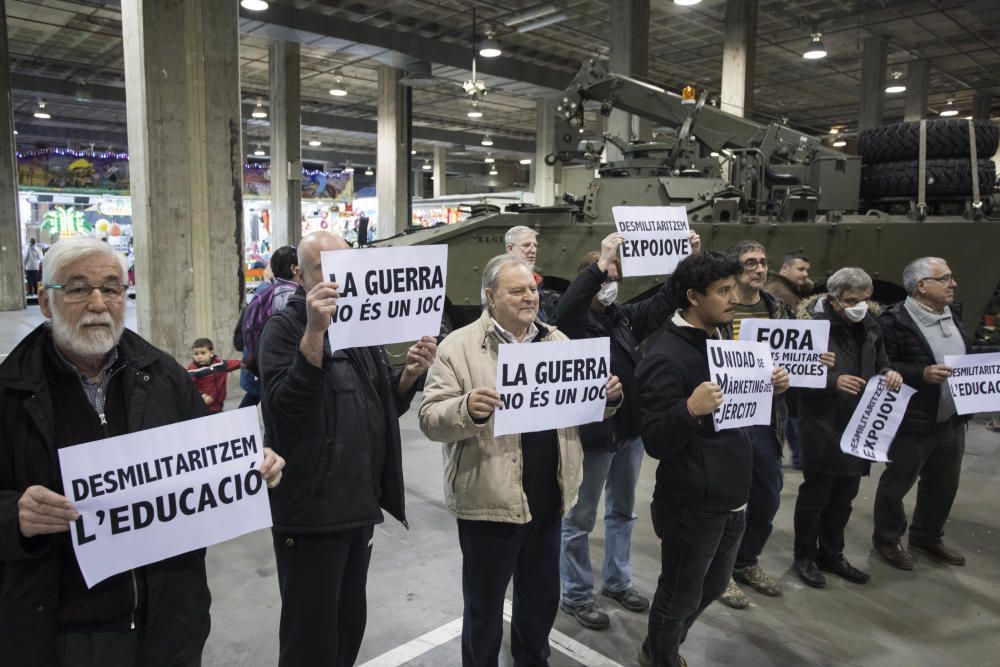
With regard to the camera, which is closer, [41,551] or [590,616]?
[41,551]

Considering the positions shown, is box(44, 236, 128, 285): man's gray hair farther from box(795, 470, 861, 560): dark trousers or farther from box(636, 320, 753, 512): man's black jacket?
box(795, 470, 861, 560): dark trousers

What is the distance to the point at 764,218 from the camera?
7.47 metres

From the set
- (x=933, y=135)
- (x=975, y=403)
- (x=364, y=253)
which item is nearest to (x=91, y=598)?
(x=364, y=253)

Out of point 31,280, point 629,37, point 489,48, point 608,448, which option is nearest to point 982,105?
point 629,37

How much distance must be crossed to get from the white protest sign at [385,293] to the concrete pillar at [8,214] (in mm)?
16185

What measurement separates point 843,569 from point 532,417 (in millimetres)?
2750

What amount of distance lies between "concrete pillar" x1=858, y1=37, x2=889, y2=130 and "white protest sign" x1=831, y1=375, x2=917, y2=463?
1437cm

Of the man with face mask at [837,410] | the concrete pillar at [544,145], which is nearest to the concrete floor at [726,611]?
the man with face mask at [837,410]

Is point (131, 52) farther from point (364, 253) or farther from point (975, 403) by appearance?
point (975, 403)

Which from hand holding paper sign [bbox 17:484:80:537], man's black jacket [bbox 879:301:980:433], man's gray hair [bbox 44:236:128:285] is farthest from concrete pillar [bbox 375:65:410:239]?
hand holding paper sign [bbox 17:484:80:537]

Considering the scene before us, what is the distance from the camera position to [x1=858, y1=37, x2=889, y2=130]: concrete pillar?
52.3ft

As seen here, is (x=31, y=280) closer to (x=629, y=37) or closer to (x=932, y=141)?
(x=629, y=37)

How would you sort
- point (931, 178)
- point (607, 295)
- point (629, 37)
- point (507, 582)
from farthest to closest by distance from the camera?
point (629, 37) → point (931, 178) → point (607, 295) → point (507, 582)

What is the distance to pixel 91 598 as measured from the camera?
1812 mm
